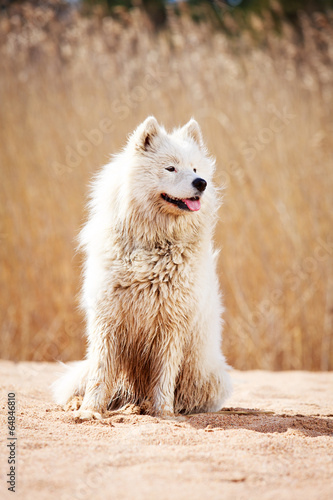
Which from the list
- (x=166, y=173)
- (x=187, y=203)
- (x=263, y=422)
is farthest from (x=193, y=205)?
(x=263, y=422)

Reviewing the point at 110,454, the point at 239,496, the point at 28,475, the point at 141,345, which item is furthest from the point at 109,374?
the point at 239,496

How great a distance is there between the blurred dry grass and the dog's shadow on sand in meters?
2.20

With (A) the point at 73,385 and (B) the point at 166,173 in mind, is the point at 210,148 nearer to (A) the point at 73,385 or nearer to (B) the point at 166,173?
(B) the point at 166,173

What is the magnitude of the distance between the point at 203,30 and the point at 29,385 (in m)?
4.71

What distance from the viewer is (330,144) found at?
19.2ft

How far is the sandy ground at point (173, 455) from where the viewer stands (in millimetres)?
1776

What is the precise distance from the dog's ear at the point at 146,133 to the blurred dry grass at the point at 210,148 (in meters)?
2.22

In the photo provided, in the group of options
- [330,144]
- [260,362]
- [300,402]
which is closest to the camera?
[300,402]

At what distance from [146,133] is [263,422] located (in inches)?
69.6

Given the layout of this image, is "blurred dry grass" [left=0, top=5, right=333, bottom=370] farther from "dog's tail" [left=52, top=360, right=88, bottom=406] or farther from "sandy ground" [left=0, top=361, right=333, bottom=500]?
"sandy ground" [left=0, top=361, right=333, bottom=500]

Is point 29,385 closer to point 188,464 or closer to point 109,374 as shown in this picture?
point 109,374

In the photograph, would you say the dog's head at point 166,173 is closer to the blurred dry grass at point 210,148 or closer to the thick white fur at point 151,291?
the thick white fur at point 151,291

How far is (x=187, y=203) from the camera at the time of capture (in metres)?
2.92

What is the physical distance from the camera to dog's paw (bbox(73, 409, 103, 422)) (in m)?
2.72
